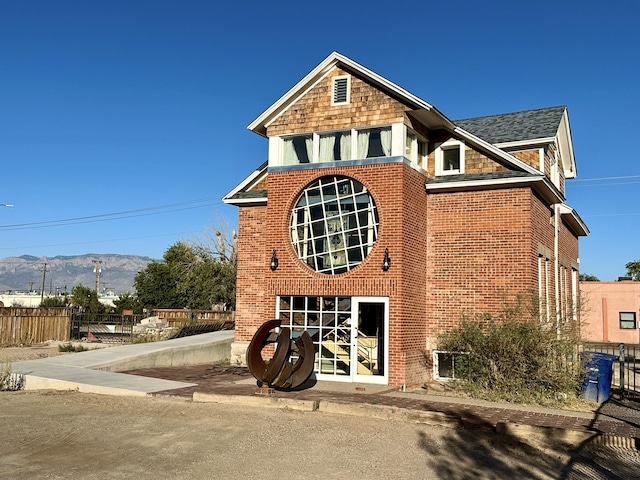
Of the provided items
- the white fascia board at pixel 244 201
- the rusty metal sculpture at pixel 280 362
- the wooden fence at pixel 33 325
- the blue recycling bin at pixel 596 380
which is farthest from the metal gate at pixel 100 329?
the blue recycling bin at pixel 596 380

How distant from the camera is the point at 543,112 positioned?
20.5 meters

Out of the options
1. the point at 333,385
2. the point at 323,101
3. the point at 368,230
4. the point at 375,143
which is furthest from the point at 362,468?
the point at 323,101

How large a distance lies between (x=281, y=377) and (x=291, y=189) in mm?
5615

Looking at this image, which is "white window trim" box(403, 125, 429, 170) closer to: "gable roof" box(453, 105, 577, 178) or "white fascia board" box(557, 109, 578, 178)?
"gable roof" box(453, 105, 577, 178)

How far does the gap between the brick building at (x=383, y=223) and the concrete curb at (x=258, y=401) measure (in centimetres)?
393

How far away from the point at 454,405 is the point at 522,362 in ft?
7.49

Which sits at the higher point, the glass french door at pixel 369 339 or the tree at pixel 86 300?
the tree at pixel 86 300

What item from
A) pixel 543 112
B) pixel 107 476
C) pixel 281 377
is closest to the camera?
pixel 107 476

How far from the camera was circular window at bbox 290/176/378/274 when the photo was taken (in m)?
16.2

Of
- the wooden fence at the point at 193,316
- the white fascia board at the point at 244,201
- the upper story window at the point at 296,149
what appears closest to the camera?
the upper story window at the point at 296,149

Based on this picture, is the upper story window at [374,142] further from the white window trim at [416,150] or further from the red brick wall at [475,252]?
the red brick wall at [475,252]

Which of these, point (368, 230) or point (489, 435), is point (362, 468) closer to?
point (489, 435)

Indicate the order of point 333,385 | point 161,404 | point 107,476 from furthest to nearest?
point 333,385 → point 161,404 → point 107,476

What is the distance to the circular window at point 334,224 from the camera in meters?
16.2
